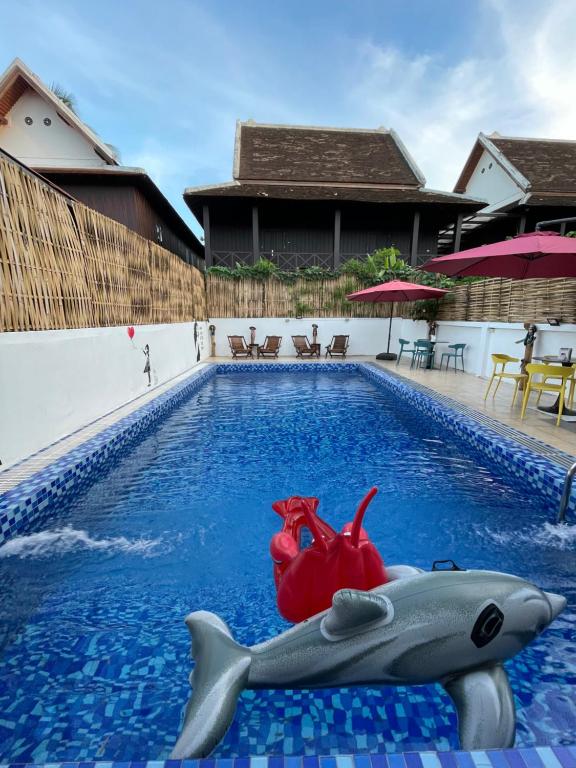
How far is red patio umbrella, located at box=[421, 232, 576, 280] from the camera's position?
4391 mm

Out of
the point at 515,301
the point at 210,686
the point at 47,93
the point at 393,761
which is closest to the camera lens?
the point at 393,761

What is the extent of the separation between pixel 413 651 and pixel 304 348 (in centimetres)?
1146

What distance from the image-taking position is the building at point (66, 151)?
1091 centimetres

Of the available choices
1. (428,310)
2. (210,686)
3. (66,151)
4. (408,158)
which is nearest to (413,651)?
(210,686)

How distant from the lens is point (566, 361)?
4.76 metres

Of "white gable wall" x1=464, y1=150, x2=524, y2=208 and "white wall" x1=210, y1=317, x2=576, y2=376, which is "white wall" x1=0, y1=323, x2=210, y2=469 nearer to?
"white wall" x1=210, y1=317, x2=576, y2=376

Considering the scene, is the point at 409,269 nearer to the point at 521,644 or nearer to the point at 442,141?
the point at 521,644

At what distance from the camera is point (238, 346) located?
39.5 ft

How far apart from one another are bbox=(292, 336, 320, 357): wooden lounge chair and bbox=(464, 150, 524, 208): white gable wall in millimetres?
10996

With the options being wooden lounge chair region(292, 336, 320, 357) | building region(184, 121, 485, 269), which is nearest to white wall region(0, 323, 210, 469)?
wooden lounge chair region(292, 336, 320, 357)

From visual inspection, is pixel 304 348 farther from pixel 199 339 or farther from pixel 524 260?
pixel 524 260

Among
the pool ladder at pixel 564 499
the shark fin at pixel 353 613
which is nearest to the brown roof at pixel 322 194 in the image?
the pool ladder at pixel 564 499

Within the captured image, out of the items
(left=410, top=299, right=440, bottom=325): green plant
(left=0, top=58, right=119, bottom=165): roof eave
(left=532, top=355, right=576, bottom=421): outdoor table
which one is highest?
(left=0, top=58, right=119, bottom=165): roof eave

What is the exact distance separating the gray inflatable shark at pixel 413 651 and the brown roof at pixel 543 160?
1972cm
